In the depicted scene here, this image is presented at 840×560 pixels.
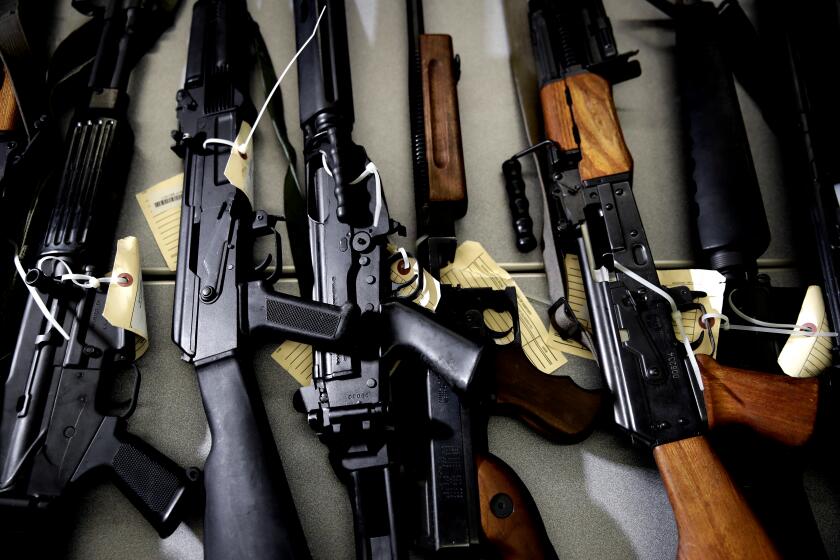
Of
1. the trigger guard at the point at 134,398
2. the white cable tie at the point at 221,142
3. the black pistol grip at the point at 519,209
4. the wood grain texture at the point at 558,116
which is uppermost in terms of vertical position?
the wood grain texture at the point at 558,116

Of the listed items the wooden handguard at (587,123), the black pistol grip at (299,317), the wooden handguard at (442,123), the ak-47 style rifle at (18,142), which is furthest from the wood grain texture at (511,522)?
the ak-47 style rifle at (18,142)

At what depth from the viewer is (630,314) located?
1.06 meters

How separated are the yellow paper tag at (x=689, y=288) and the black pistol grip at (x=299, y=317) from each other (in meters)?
0.55

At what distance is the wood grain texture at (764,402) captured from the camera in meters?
0.91

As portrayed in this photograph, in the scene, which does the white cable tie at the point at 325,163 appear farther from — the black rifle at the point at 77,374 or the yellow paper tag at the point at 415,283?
the black rifle at the point at 77,374

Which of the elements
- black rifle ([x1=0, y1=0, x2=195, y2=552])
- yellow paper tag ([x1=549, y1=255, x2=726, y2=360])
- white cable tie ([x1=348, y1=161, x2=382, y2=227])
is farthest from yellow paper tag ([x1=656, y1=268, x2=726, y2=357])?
black rifle ([x1=0, y1=0, x2=195, y2=552])

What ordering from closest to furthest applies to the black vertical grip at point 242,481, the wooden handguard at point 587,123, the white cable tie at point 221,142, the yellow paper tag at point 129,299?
1. the black vertical grip at point 242,481
2. the yellow paper tag at point 129,299
3. the white cable tie at point 221,142
4. the wooden handguard at point 587,123

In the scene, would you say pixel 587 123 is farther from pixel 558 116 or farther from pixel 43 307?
pixel 43 307

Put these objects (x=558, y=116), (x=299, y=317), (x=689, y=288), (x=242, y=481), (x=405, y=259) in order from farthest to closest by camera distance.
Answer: (x=558, y=116) < (x=689, y=288) < (x=405, y=259) < (x=299, y=317) < (x=242, y=481)

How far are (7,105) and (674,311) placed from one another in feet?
5.50

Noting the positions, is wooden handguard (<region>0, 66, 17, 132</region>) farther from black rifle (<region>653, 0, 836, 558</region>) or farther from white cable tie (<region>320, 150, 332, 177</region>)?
black rifle (<region>653, 0, 836, 558</region>)

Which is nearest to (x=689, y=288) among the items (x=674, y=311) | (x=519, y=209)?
(x=674, y=311)

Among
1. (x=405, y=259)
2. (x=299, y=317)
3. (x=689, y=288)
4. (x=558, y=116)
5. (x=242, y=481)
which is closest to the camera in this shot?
(x=242, y=481)

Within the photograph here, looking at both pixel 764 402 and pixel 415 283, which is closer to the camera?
pixel 764 402
